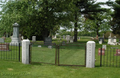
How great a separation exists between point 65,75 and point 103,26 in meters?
36.2

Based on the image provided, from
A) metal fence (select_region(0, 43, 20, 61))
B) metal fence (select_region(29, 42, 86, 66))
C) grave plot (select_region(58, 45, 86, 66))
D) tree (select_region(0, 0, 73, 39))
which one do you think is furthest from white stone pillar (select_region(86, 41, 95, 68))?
tree (select_region(0, 0, 73, 39))

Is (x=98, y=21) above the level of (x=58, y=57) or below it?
above

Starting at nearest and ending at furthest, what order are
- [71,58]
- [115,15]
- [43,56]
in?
1. [71,58]
2. [43,56]
3. [115,15]

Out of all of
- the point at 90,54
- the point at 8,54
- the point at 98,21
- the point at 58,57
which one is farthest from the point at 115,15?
the point at 58,57

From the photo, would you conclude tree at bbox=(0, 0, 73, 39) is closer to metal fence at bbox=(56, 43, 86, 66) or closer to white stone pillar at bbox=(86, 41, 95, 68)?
metal fence at bbox=(56, 43, 86, 66)

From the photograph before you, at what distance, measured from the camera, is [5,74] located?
21.1 ft

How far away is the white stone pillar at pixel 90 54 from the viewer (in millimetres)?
7918

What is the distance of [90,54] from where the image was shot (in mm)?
7980

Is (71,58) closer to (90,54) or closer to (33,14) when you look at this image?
(90,54)

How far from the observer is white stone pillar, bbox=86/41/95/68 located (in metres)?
7.92

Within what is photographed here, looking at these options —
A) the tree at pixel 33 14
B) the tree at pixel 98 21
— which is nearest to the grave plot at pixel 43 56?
the tree at pixel 33 14

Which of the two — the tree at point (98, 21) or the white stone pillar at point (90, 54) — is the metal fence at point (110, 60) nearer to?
the white stone pillar at point (90, 54)

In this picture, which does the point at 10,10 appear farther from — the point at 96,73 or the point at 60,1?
the point at 96,73

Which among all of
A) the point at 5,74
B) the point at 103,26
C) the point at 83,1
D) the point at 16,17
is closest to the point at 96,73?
the point at 5,74
